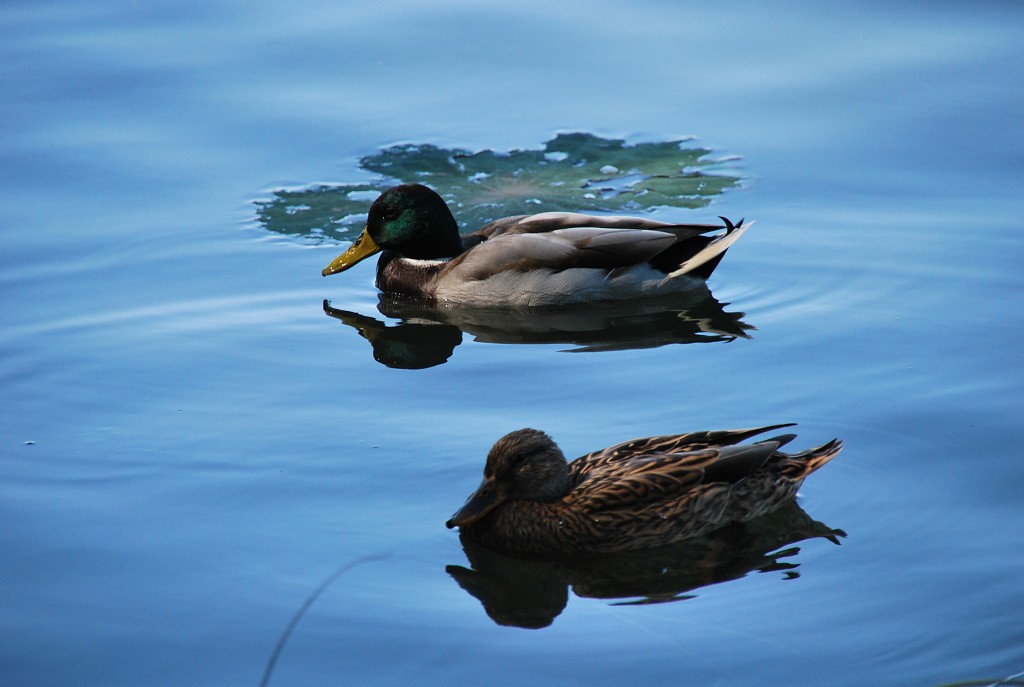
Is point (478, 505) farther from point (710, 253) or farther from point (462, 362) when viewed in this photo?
point (710, 253)

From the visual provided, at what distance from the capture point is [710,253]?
9797 millimetres

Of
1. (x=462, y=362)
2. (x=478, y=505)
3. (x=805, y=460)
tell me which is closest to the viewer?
(x=478, y=505)

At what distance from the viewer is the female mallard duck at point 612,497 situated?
6.42 metres

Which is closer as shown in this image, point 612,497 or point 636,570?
point 636,570

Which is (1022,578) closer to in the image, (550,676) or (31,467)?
(550,676)

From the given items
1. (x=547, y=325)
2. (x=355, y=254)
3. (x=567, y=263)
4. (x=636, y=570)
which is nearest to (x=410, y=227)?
(x=355, y=254)

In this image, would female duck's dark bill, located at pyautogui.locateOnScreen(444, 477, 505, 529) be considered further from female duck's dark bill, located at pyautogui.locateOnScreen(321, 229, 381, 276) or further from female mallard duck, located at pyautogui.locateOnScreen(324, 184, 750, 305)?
female duck's dark bill, located at pyautogui.locateOnScreen(321, 229, 381, 276)

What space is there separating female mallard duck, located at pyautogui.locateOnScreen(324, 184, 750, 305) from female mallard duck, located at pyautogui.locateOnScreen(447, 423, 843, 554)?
11.3 ft

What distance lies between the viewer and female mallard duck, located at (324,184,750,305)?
1002 cm

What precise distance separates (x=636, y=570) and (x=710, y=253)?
3911mm

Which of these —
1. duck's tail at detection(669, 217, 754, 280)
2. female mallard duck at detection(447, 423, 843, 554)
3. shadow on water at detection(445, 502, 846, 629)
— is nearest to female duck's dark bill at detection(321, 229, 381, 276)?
A: duck's tail at detection(669, 217, 754, 280)

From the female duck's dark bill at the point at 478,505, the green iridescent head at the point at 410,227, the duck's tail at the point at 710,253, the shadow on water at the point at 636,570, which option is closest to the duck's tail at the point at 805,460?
the shadow on water at the point at 636,570

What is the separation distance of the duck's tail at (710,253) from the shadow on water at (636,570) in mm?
3389

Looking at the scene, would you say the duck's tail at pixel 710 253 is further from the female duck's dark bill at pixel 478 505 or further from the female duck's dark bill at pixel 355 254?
the female duck's dark bill at pixel 478 505
